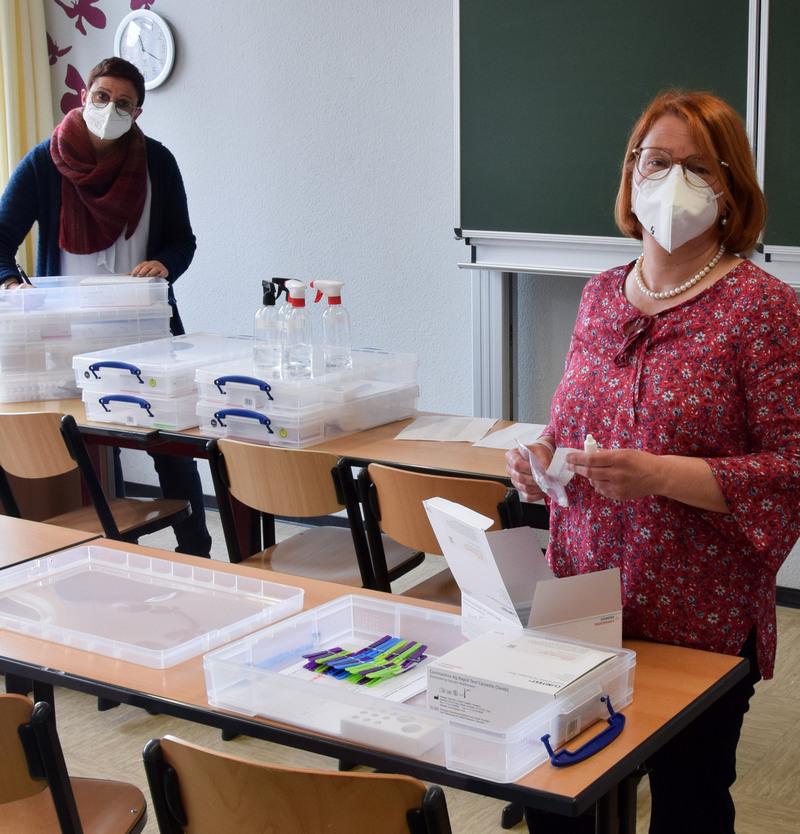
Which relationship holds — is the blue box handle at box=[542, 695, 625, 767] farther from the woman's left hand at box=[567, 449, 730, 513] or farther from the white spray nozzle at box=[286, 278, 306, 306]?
the white spray nozzle at box=[286, 278, 306, 306]

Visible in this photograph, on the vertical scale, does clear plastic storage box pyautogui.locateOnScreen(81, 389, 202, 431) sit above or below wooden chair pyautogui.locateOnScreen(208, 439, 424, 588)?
above

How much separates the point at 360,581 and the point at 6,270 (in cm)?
176

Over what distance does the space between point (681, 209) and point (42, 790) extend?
1300mm

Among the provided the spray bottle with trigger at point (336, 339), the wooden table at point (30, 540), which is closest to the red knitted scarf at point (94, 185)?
the spray bottle with trigger at point (336, 339)

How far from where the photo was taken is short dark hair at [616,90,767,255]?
1.66 meters

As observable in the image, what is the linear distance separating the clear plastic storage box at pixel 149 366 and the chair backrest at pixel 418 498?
90 centimetres

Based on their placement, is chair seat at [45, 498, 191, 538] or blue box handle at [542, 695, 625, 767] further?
chair seat at [45, 498, 191, 538]

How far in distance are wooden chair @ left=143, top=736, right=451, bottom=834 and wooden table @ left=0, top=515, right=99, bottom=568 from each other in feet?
2.92

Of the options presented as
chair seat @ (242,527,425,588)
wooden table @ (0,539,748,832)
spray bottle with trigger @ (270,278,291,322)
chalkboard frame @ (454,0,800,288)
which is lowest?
chair seat @ (242,527,425,588)

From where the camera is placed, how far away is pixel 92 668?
5.51 ft

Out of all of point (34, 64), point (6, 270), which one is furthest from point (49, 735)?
point (34, 64)

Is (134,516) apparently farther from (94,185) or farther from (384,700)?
(384,700)

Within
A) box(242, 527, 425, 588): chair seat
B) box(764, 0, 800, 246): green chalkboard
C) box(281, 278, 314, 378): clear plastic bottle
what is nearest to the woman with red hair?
box(242, 527, 425, 588): chair seat

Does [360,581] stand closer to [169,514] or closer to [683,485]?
[169,514]
